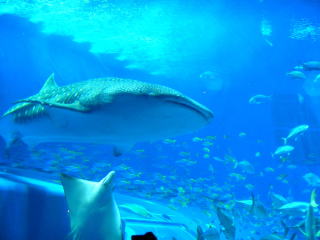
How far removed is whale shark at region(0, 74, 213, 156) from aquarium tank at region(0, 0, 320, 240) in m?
0.01

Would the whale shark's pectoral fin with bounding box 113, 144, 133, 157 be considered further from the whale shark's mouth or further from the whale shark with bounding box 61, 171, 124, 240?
the whale shark's mouth

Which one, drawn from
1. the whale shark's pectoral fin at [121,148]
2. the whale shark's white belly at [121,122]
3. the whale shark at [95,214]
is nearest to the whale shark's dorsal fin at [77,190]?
the whale shark at [95,214]

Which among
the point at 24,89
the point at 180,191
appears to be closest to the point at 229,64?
the point at 180,191

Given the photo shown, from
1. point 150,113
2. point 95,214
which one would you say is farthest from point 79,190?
point 150,113

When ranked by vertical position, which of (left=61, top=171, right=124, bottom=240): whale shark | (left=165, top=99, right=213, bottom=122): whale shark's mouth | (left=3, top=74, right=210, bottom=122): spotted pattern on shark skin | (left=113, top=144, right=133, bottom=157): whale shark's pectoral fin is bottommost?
(left=61, top=171, right=124, bottom=240): whale shark

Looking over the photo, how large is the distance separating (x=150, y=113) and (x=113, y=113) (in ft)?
1.00

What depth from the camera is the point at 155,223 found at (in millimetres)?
5363

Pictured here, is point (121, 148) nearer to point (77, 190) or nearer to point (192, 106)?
point (77, 190)

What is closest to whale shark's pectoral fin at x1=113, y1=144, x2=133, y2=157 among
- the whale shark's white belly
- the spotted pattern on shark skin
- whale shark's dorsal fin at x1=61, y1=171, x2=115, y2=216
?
the whale shark's white belly

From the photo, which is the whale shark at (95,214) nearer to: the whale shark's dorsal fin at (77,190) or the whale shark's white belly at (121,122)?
the whale shark's dorsal fin at (77,190)

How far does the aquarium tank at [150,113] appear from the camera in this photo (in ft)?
7.04

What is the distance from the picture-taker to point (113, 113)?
2.16 meters

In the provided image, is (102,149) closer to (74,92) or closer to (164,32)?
(164,32)

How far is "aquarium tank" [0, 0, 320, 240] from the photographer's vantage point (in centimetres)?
214
